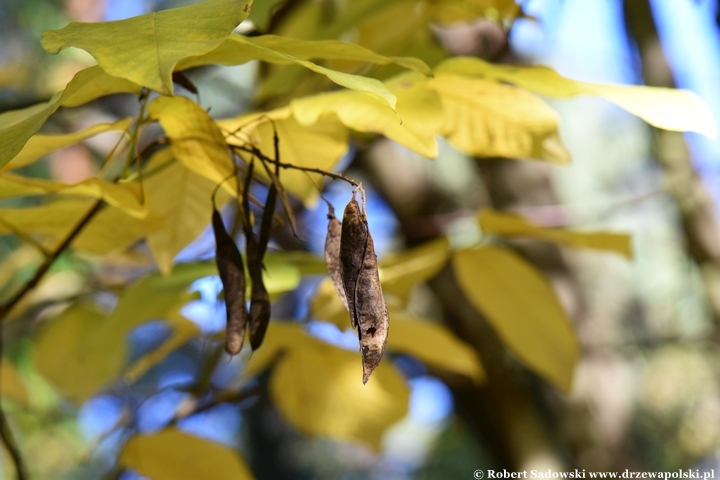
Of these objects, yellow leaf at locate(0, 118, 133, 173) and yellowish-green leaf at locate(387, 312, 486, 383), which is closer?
yellow leaf at locate(0, 118, 133, 173)

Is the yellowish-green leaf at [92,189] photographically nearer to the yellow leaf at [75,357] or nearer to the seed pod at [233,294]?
the seed pod at [233,294]

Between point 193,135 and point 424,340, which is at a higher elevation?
point 193,135

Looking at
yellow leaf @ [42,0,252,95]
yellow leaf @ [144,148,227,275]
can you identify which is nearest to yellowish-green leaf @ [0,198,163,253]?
yellow leaf @ [144,148,227,275]

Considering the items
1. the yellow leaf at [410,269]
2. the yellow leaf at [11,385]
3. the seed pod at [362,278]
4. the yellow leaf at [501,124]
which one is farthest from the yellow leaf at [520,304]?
Result: the yellow leaf at [11,385]

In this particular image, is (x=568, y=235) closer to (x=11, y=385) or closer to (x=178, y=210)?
(x=178, y=210)

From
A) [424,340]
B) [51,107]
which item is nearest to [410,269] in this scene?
[424,340]

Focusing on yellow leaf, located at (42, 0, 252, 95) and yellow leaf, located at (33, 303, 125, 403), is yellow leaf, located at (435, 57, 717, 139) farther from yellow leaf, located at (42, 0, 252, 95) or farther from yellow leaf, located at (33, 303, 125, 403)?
yellow leaf, located at (33, 303, 125, 403)
